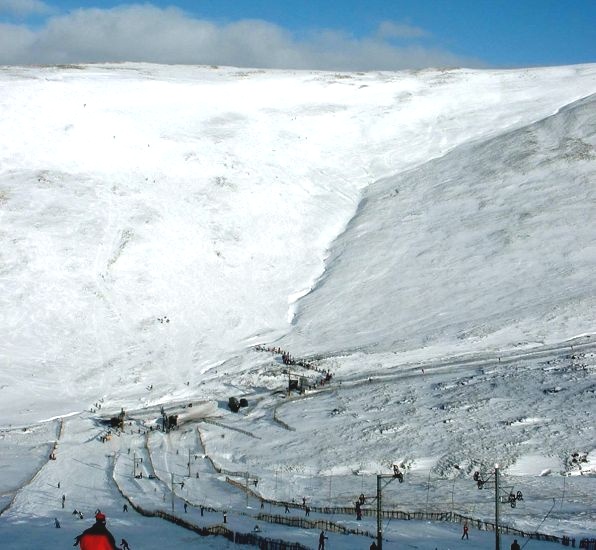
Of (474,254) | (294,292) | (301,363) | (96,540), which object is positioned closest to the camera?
(96,540)

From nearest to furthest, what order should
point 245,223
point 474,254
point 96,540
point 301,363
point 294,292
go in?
point 96,540 → point 301,363 → point 474,254 → point 294,292 → point 245,223

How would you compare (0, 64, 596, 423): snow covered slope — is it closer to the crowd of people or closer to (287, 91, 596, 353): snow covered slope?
(287, 91, 596, 353): snow covered slope

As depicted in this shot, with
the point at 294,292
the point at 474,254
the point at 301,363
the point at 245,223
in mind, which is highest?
the point at 245,223

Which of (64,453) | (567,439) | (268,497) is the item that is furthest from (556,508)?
(64,453)

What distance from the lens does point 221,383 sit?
46031 millimetres

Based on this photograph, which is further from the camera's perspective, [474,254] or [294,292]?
[294,292]

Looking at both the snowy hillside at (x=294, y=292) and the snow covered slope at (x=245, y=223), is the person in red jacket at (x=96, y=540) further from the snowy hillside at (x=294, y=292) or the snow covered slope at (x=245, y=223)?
the snow covered slope at (x=245, y=223)

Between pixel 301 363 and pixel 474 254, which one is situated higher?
pixel 474 254

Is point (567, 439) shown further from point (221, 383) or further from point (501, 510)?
point (221, 383)

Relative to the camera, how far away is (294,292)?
58.2m

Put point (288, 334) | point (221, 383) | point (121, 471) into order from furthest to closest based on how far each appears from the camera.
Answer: point (288, 334)
point (221, 383)
point (121, 471)

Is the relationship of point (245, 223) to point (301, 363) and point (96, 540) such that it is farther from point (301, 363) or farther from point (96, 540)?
point (96, 540)

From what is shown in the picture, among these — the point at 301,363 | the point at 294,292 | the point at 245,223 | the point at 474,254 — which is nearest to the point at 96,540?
the point at 301,363

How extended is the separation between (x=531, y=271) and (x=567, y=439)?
22899mm
